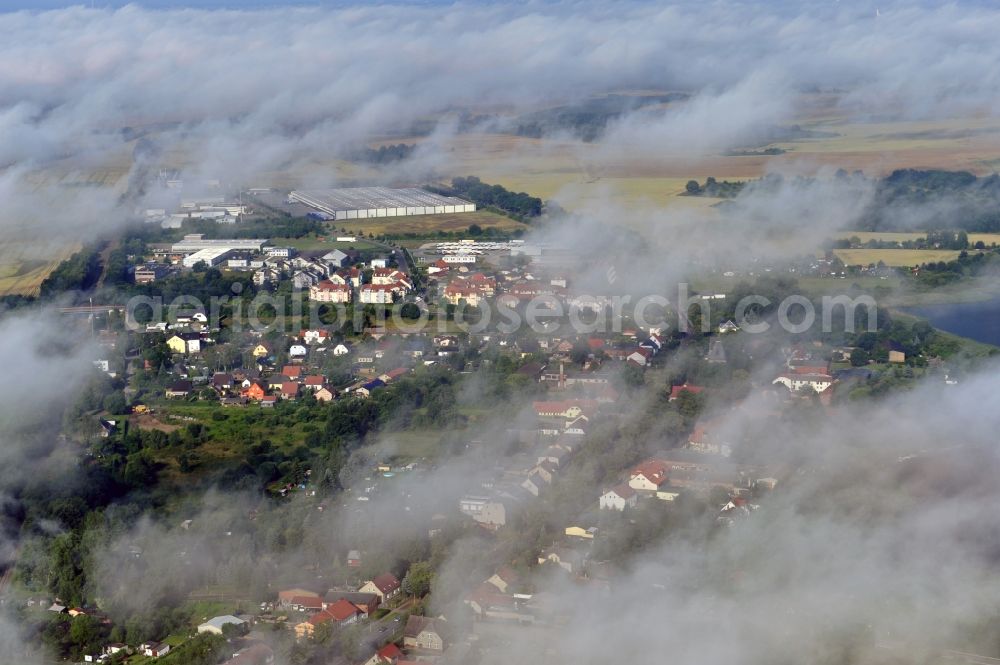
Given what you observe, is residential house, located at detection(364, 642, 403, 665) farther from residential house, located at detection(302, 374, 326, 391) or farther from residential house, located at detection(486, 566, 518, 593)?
residential house, located at detection(302, 374, 326, 391)

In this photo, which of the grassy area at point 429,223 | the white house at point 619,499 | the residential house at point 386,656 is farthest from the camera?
the grassy area at point 429,223

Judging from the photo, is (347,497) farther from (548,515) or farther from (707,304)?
(707,304)

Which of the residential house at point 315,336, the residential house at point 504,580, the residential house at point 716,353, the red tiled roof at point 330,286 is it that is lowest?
the residential house at point 504,580

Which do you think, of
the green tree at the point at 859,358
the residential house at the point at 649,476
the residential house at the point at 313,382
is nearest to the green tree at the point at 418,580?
the residential house at the point at 649,476

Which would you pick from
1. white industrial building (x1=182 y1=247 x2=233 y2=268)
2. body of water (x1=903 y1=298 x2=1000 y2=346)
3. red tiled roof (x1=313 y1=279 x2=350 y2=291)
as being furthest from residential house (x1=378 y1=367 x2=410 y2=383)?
white industrial building (x1=182 y1=247 x2=233 y2=268)

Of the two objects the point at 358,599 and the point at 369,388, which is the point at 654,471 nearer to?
the point at 358,599

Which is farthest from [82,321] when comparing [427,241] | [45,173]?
[427,241]

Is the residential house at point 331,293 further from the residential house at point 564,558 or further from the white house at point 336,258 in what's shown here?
the residential house at point 564,558
